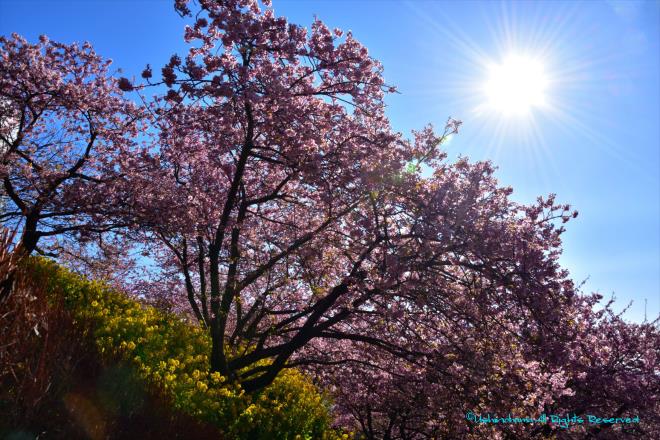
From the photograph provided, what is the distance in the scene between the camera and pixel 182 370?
775 centimetres

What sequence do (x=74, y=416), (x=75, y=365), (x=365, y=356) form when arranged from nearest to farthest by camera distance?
(x=74, y=416) < (x=75, y=365) < (x=365, y=356)

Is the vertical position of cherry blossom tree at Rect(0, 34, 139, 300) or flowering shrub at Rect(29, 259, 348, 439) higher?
cherry blossom tree at Rect(0, 34, 139, 300)

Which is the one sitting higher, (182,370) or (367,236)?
(367,236)

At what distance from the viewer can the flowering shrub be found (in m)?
6.43

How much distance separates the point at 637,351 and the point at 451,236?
1046 cm

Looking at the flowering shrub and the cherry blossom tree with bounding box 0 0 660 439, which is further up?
the cherry blossom tree with bounding box 0 0 660 439

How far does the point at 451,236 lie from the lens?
7.52 meters

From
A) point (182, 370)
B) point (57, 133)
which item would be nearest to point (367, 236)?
point (182, 370)

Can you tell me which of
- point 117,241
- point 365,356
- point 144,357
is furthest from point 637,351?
point 117,241

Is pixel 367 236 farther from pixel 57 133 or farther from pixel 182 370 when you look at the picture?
pixel 57 133

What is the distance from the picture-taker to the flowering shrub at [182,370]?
6.43 meters

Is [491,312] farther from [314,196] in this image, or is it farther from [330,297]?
[314,196]

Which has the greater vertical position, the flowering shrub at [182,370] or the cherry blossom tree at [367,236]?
the cherry blossom tree at [367,236]

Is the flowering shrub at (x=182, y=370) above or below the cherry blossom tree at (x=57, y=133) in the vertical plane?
below
